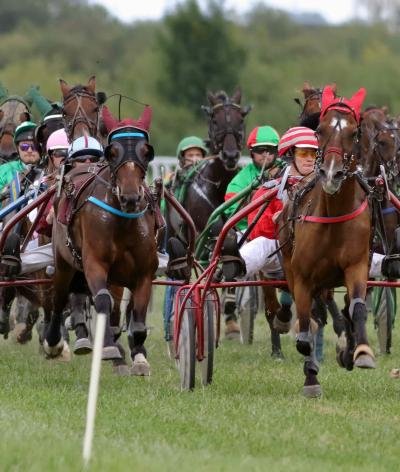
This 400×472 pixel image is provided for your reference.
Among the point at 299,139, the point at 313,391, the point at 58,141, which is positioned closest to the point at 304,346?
the point at 313,391

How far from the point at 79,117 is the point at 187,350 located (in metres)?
1.99

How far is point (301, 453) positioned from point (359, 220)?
6.71 ft

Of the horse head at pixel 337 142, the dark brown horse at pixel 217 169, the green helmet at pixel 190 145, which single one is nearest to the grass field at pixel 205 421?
the horse head at pixel 337 142

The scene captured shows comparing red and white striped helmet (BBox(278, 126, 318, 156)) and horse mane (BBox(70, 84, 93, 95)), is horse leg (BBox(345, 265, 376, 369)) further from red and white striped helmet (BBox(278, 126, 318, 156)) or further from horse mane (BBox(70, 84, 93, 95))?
horse mane (BBox(70, 84, 93, 95))

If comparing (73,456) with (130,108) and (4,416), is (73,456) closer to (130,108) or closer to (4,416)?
(4,416)

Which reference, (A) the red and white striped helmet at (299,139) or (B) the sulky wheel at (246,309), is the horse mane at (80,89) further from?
(B) the sulky wheel at (246,309)

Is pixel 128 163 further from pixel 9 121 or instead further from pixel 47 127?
pixel 9 121

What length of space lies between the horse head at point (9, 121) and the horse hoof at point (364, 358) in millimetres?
5941

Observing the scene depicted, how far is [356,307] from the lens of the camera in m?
7.71

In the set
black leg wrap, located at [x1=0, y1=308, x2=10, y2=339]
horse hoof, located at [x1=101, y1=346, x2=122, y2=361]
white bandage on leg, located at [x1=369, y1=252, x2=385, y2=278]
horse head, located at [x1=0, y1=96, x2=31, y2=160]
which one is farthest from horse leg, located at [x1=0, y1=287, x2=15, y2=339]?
white bandage on leg, located at [x1=369, y1=252, x2=385, y2=278]

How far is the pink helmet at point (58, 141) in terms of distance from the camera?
10023 mm

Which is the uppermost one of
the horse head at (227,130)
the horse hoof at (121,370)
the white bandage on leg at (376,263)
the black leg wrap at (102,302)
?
the horse head at (227,130)

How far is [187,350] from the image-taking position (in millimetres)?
8578

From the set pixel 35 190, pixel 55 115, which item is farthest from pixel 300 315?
pixel 55 115
